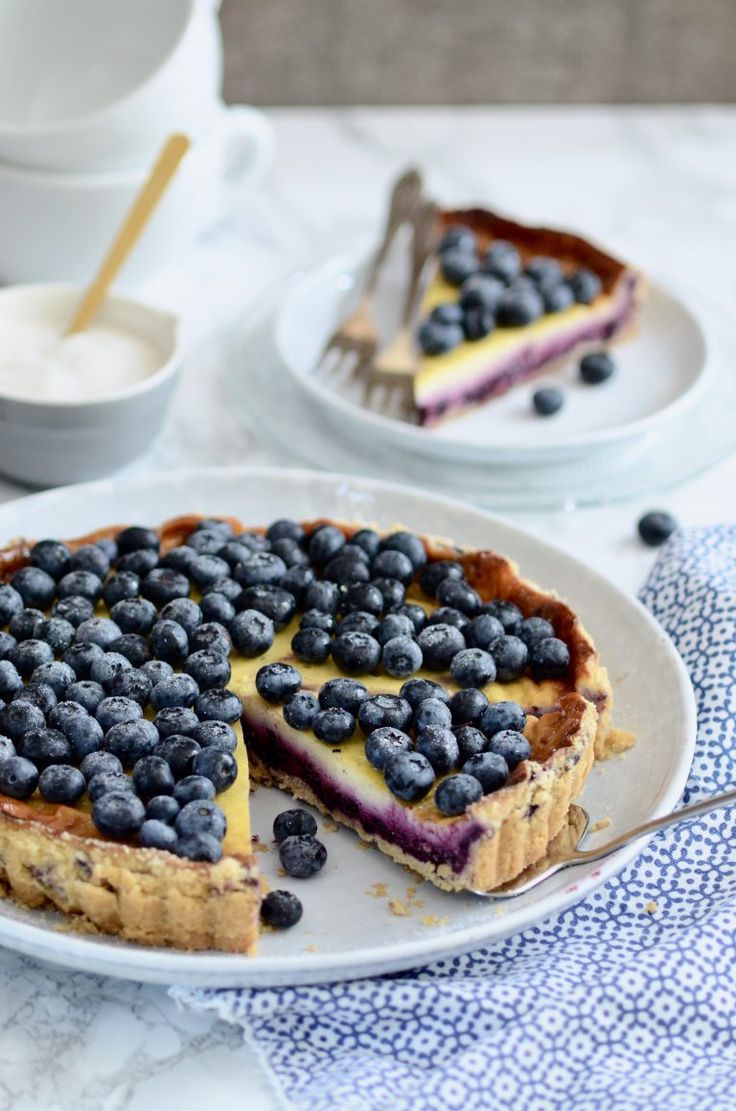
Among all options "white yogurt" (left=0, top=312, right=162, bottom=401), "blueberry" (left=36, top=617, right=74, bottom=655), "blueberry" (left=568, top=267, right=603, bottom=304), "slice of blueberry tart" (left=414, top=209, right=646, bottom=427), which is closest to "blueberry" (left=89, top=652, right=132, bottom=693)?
"blueberry" (left=36, top=617, right=74, bottom=655)

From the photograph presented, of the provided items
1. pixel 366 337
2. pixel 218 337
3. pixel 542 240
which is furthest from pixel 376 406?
pixel 542 240

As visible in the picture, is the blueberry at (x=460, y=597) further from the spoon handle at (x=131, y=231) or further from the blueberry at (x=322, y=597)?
the spoon handle at (x=131, y=231)

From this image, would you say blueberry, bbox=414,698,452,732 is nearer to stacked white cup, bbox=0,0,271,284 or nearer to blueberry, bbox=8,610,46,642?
blueberry, bbox=8,610,46,642

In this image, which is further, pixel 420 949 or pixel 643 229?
pixel 643 229

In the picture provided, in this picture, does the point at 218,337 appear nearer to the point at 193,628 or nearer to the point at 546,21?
the point at 193,628

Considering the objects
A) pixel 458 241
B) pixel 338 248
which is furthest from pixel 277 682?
pixel 338 248
